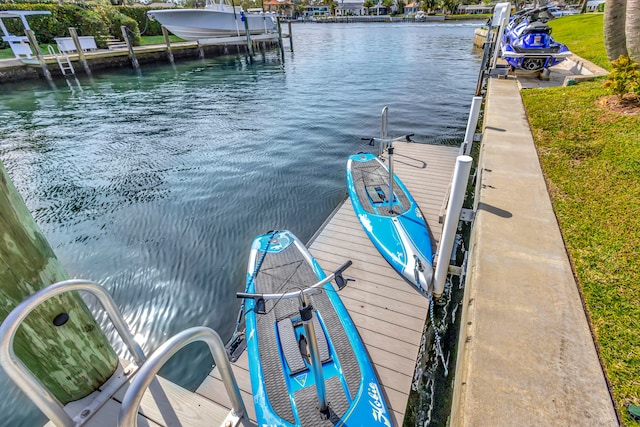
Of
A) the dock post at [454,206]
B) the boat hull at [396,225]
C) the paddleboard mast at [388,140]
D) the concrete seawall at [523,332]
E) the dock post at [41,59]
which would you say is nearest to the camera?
the concrete seawall at [523,332]

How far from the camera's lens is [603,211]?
4480mm

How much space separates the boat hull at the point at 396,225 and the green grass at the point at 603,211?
187 centimetres

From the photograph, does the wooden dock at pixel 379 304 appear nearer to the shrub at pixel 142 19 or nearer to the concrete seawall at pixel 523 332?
the concrete seawall at pixel 523 332

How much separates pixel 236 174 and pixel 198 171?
129 centimetres

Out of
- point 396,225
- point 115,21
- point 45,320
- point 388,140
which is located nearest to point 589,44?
point 388,140

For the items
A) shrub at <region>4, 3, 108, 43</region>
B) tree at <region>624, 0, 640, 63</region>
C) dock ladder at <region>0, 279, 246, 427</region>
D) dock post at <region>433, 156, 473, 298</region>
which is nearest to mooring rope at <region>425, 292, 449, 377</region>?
dock post at <region>433, 156, 473, 298</region>

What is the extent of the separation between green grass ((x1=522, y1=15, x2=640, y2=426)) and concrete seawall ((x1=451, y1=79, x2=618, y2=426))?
0.15 metres

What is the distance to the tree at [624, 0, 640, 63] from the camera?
19.7 ft

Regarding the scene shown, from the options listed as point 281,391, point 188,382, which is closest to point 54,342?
point 281,391

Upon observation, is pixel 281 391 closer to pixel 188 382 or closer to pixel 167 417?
pixel 167 417

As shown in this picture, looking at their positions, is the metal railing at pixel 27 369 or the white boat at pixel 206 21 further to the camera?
the white boat at pixel 206 21

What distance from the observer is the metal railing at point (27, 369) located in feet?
5.03

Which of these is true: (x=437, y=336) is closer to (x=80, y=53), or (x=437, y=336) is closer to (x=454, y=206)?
→ (x=454, y=206)

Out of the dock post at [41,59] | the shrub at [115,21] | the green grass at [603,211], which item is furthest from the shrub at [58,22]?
the green grass at [603,211]
